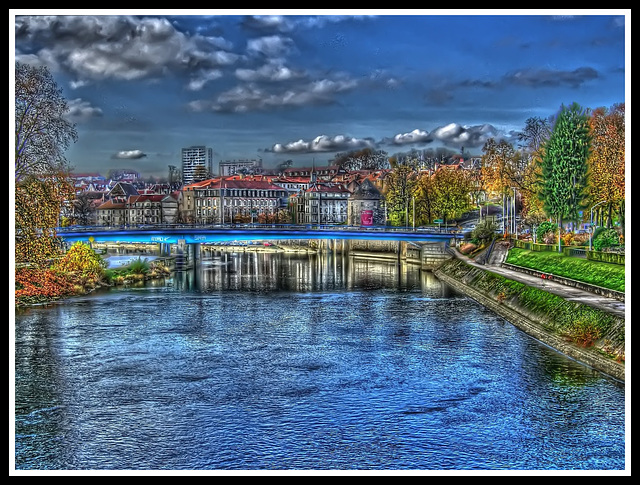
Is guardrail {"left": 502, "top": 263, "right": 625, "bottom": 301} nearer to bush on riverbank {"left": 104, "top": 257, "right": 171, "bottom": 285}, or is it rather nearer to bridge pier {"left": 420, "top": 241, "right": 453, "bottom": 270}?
bridge pier {"left": 420, "top": 241, "right": 453, "bottom": 270}

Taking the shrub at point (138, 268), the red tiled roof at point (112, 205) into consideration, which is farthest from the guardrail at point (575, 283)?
the red tiled roof at point (112, 205)

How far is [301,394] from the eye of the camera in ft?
106

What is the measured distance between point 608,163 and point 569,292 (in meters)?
20.6

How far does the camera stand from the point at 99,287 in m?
69.1

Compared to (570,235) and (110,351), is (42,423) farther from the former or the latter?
(570,235)

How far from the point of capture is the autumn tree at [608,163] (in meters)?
62.9

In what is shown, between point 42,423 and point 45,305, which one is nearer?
point 42,423

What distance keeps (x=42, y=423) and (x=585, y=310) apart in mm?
27550

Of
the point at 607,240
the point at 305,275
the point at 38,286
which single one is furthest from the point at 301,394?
the point at 305,275

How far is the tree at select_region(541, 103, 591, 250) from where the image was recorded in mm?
71062

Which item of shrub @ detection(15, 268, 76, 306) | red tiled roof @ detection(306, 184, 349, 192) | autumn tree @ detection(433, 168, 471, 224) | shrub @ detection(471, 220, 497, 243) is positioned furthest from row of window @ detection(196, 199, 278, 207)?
shrub @ detection(15, 268, 76, 306)

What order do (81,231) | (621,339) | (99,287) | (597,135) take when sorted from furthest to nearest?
(81,231)
(597,135)
(99,287)
(621,339)
